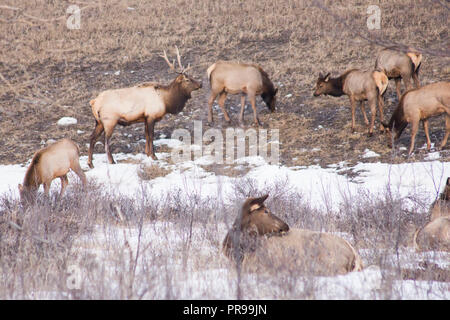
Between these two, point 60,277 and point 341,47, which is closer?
point 60,277

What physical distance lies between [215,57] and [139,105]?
8887 mm

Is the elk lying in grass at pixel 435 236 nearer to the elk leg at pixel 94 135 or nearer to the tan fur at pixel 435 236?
the tan fur at pixel 435 236

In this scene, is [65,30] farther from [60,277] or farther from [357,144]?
[60,277]

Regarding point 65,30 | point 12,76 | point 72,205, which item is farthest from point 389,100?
point 65,30

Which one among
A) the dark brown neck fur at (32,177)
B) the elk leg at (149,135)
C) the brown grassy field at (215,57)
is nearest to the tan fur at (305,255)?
the dark brown neck fur at (32,177)

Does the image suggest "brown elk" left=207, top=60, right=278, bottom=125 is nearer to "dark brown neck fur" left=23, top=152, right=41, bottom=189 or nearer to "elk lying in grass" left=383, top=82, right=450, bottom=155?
"elk lying in grass" left=383, top=82, right=450, bottom=155

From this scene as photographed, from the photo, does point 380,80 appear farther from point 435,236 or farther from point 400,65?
point 435,236

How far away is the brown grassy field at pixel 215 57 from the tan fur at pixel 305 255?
22.4 feet

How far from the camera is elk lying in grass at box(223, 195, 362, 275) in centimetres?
446

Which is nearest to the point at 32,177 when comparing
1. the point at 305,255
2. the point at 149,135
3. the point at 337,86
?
the point at 149,135

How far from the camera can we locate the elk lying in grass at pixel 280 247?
4457 mm

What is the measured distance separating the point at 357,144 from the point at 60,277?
1002 cm

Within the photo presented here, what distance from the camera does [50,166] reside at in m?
8.95

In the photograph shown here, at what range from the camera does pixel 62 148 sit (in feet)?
30.2
